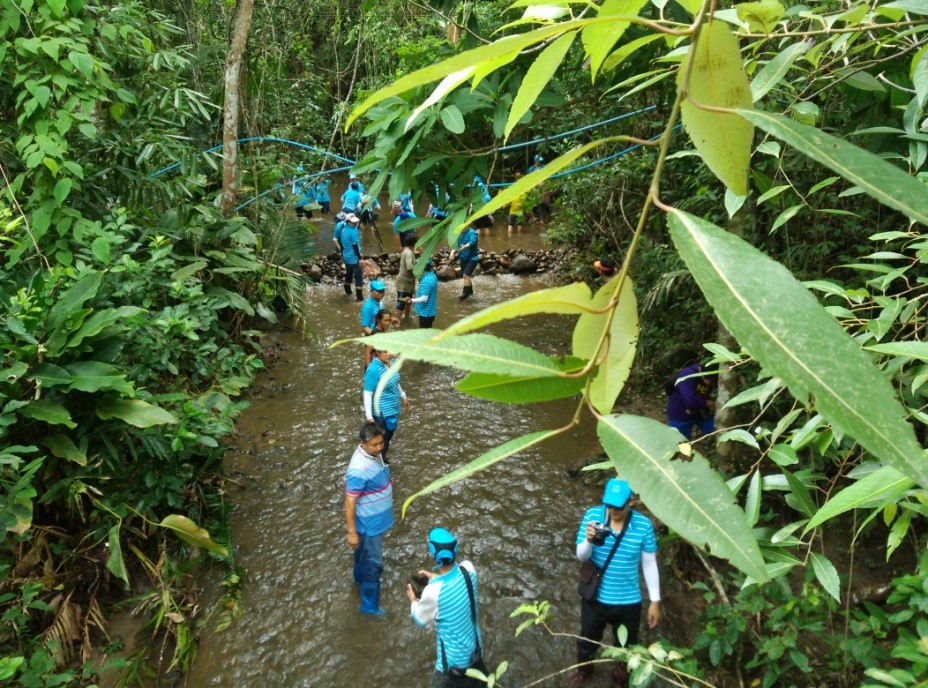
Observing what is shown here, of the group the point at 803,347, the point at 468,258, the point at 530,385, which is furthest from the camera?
the point at 468,258

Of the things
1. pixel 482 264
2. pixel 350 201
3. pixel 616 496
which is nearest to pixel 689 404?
pixel 616 496

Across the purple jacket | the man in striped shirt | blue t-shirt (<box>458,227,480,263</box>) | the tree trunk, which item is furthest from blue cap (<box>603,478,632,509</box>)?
blue t-shirt (<box>458,227,480,263</box>)

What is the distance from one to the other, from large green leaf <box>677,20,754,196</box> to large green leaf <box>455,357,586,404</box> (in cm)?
24

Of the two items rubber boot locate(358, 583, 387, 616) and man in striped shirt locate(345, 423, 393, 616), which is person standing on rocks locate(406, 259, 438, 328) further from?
rubber boot locate(358, 583, 387, 616)

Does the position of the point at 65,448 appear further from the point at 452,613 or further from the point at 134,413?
the point at 452,613

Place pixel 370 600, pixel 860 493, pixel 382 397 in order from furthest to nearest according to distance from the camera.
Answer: pixel 382 397 → pixel 370 600 → pixel 860 493

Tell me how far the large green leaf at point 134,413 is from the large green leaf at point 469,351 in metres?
4.11

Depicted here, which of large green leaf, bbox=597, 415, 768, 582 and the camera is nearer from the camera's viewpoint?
large green leaf, bbox=597, 415, 768, 582

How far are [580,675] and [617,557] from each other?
87 centimetres

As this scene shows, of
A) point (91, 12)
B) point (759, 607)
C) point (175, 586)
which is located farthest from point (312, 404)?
point (759, 607)

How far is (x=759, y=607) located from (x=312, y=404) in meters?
5.06

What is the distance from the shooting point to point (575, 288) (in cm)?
54

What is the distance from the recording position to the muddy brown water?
4.11 m

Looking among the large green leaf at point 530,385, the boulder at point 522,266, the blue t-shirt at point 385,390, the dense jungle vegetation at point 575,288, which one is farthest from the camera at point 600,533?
the boulder at point 522,266
